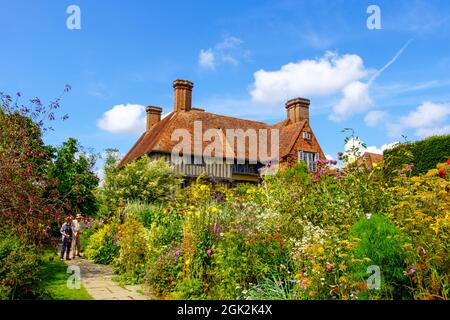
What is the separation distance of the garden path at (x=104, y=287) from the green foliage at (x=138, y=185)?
7612mm

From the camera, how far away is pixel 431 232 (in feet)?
14.4

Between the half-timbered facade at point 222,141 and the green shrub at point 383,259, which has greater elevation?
the half-timbered facade at point 222,141

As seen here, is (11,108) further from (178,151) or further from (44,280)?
(178,151)

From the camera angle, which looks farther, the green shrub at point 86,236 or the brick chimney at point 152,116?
the brick chimney at point 152,116

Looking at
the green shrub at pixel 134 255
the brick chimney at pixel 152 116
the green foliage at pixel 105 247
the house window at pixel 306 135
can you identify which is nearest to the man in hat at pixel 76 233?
the green foliage at pixel 105 247

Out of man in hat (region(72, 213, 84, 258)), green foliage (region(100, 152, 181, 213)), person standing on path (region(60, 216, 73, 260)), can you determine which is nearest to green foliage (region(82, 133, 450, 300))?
person standing on path (region(60, 216, 73, 260))

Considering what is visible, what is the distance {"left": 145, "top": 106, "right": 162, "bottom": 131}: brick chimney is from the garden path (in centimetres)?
2470

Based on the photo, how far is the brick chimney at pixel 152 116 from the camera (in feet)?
115

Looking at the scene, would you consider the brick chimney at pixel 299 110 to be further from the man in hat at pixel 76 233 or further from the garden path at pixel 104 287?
the garden path at pixel 104 287

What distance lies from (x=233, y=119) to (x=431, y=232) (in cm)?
2972

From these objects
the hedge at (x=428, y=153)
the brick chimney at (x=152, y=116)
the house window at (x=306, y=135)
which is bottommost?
the hedge at (x=428, y=153)

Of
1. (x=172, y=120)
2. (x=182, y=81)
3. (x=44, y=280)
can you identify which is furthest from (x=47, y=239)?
(x=182, y=81)

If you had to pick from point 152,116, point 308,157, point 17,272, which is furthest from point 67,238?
point 152,116

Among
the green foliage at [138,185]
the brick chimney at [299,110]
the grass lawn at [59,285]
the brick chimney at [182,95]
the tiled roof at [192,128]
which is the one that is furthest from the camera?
the brick chimney at [299,110]
